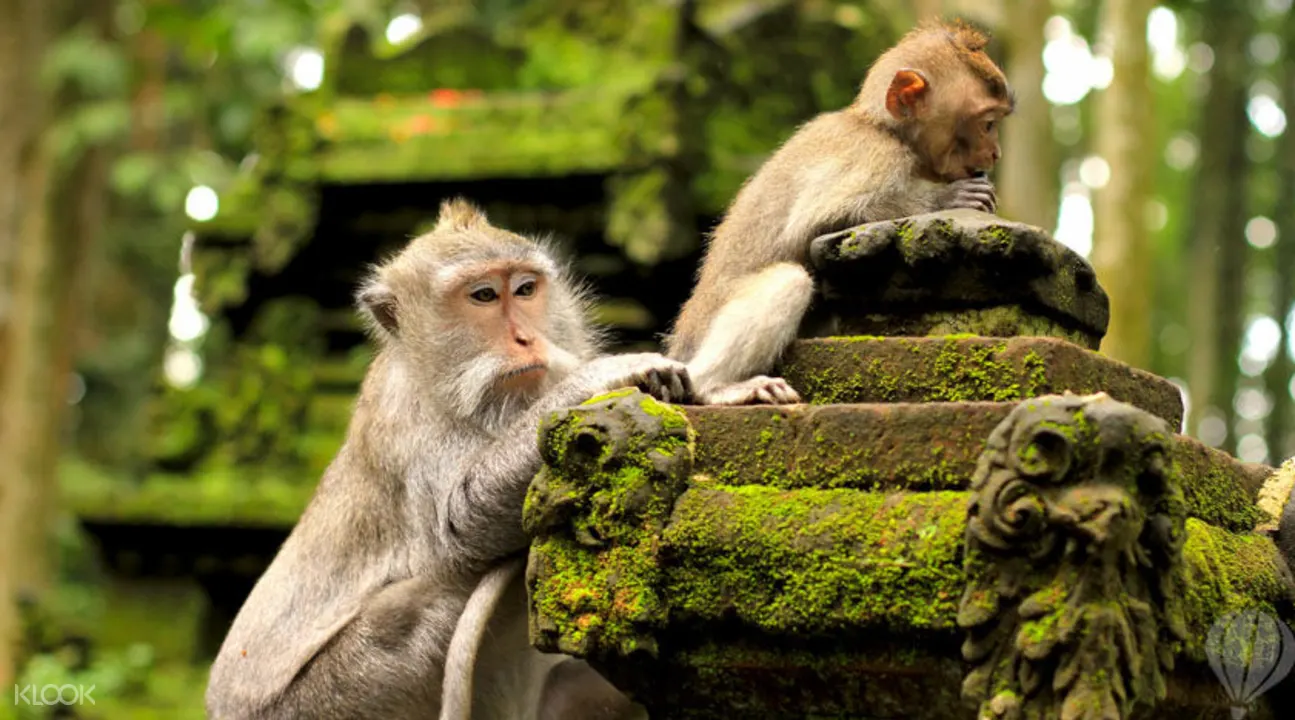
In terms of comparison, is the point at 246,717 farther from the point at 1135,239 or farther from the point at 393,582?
the point at 1135,239

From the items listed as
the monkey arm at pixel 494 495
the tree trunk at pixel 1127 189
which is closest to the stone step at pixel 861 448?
the monkey arm at pixel 494 495

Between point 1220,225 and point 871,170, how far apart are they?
19539 millimetres

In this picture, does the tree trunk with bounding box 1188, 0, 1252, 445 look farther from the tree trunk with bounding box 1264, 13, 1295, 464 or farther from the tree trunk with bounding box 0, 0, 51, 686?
the tree trunk with bounding box 0, 0, 51, 686

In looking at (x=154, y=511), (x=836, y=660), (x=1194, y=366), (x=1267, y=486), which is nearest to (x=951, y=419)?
(x=836, y=660)

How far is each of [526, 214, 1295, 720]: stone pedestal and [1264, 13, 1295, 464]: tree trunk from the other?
66.0 feet

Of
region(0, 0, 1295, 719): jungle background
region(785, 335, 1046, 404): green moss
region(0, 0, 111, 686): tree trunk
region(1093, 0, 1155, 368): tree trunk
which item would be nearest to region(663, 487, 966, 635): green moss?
region(785, 335, 1046, 404): green moss

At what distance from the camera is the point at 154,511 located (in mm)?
8633

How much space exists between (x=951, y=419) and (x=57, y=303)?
11131 mm

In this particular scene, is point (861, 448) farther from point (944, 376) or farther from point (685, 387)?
point (685, 387)

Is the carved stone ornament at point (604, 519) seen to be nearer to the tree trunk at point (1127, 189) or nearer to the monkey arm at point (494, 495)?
the monkey arm at point (494, 495)

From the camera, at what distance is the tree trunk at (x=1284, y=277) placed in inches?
875

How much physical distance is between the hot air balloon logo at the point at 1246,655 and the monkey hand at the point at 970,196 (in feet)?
4.46

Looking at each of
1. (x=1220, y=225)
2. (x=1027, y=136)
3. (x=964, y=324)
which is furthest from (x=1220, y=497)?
(x=1220, y=225)

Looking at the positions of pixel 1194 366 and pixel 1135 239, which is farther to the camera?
pixel 1194 366
